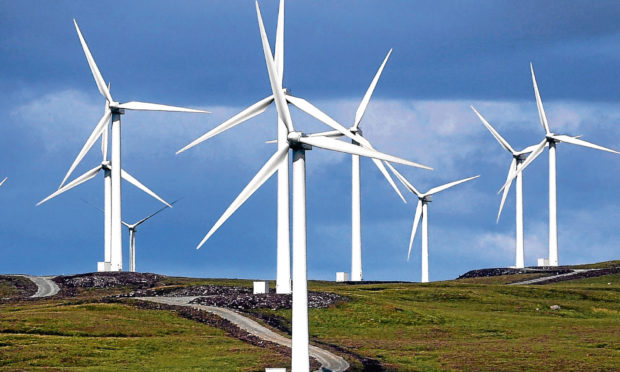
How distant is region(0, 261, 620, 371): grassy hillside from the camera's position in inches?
3839

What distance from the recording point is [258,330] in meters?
116

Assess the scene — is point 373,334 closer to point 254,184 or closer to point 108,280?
point 254,184

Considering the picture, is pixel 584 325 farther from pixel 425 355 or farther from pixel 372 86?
pixel 372 86

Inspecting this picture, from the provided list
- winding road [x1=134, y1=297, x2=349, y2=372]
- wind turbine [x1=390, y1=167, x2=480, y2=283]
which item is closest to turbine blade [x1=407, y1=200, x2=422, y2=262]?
wind turbine [x1=390, y1=167, x2=480, y2=283]

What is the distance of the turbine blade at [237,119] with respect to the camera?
325ft

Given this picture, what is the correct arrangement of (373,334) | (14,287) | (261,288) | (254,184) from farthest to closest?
(14,287)
(261,288)
(373,334)
(254,184)

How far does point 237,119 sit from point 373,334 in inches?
1313

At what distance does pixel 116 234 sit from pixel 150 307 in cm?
3974

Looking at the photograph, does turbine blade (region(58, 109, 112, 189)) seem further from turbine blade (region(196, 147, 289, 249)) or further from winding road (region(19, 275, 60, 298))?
turbine blade (region(196, 147, 289, 249))

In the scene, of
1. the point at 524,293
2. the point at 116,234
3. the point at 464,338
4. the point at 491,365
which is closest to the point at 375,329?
the point at 464,338

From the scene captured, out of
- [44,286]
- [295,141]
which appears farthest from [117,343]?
[44,286]

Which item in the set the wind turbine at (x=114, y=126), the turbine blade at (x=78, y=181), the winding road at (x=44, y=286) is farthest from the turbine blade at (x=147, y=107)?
the winding road at (x=44, y=286)

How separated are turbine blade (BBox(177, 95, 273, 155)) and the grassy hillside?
20.6 metres

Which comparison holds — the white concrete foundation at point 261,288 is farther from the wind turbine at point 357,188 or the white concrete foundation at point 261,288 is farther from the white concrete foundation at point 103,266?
the white concrete foundation at point 103,266
